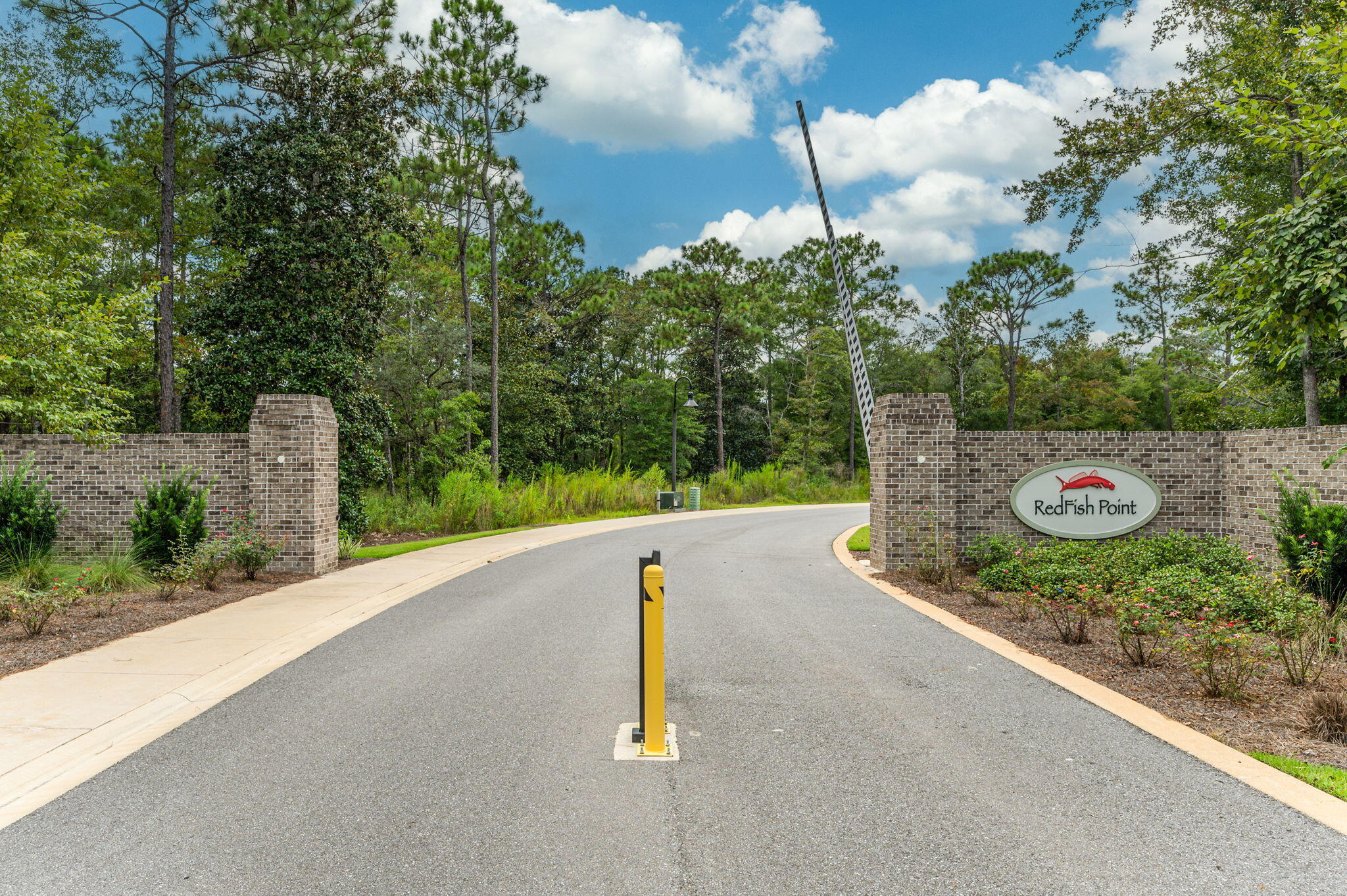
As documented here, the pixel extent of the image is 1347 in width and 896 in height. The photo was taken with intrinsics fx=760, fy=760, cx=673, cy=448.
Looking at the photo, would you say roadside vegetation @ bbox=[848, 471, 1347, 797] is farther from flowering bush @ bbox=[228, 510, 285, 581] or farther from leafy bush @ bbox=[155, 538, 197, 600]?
leafy bush @ bbox=[155, 538, 197, 600]

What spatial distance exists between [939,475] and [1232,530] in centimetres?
401

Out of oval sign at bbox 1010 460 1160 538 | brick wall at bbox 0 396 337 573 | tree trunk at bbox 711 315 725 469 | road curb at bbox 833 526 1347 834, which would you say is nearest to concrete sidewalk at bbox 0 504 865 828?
brick wall at bbox 0 396 337 573

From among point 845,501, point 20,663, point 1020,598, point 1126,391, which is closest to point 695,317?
point 845,501

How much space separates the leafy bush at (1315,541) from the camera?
8.04 meters

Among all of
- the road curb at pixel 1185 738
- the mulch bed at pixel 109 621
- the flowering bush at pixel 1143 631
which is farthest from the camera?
the mulch bed at pixel 109 621

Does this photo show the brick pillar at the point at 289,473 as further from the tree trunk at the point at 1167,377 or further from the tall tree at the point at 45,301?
the tree trunk at the point at 1167,377

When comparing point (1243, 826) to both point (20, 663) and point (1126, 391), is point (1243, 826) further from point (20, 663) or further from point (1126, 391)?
point (1126, 391)

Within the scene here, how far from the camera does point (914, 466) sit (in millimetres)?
11367

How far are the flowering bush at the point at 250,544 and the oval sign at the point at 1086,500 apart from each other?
11.0m

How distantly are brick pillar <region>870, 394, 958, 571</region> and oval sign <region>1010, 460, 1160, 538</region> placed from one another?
3.57 feet

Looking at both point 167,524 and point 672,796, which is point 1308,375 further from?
point 167,524

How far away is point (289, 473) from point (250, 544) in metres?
1.15

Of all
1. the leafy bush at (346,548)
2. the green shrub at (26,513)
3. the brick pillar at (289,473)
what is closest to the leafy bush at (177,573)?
the brick pillar at (289,473)

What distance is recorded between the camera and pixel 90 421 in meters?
10.6
